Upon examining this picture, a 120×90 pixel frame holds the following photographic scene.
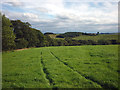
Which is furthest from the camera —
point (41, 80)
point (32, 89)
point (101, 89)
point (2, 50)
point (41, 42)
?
point (41, 42)

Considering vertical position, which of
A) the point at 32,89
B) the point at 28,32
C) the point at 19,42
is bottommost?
the point at 32,89

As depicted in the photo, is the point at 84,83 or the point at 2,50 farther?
the point at 2,50

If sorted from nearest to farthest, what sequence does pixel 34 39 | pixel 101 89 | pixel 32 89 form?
pixel 101 89 < pixel 32 89 < pixel 34 39

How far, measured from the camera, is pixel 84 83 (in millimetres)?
8812

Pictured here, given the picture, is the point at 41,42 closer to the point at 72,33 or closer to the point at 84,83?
the point at 72,33

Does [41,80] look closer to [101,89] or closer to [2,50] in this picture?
[101,89]

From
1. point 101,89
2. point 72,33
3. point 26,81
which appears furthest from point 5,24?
point 72,33

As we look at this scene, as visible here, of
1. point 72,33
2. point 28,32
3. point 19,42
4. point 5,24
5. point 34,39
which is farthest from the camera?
point 72,33

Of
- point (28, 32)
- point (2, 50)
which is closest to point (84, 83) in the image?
point (2, 50)

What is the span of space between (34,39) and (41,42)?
39.8ft

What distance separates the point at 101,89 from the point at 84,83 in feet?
4.59

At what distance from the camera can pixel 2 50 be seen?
38562 millimetres

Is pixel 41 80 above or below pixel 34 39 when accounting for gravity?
below

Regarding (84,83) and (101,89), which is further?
(84,83)
